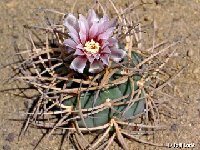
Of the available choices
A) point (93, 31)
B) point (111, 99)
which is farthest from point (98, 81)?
point (93, 31)

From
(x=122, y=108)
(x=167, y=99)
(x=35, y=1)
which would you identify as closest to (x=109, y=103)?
(x=122, y=108)

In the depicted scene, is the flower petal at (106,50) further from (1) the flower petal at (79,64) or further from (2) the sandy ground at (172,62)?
(2) the sandy ground at (172,62)

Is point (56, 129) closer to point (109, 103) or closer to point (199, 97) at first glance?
point (109, 103)

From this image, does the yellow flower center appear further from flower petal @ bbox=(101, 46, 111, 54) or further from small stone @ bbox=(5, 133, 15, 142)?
small stone @ bbox=(5, 133, 15, 142)

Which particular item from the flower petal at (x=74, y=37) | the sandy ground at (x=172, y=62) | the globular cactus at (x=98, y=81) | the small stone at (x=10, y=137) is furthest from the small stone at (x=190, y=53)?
the small stone at (x=10, y=137)

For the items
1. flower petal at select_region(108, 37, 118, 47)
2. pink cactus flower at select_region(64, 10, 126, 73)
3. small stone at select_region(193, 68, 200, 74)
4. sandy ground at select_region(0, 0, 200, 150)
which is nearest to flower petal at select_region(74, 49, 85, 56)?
pink cactus flower at select_region(64, 10, 126, 73)

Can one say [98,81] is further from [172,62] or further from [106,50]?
[172,62]

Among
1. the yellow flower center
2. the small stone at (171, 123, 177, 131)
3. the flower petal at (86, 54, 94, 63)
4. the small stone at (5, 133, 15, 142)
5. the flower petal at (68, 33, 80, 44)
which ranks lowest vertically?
the small stone at (5, 133, 15, 142)
